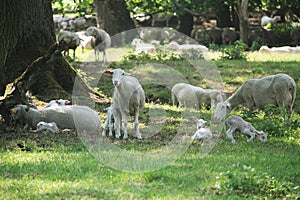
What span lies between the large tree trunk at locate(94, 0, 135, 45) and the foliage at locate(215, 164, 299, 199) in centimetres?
1614

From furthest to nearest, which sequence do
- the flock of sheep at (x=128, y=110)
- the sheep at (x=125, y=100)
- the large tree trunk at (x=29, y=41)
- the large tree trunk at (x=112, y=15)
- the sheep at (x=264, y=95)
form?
the large tree trunk at (x=112, y=15)
the large tree trunk at (x=29, y=41)
the sheep at (x=264, y=95)
the sheep at (x=125, y=100)
the flock of sheep at (x=128, y=110)

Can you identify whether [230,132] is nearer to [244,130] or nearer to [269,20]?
[244,130]

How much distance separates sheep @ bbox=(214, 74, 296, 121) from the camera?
11.0 meters

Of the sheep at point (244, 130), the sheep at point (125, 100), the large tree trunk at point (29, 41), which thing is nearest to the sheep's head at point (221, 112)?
the sheep at point (244, 130)

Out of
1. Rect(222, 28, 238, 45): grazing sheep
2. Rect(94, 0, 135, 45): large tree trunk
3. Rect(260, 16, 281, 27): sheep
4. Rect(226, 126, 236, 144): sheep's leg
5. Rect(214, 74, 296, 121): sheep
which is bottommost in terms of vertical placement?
Rect(222, 28, 238, 45): grazing sheep

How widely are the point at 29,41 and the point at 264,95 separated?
488cm

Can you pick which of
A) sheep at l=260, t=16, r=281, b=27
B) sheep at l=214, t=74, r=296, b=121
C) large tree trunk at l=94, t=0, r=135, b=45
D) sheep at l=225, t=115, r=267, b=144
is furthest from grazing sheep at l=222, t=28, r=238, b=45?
sheep at l=225, t=115, r=267, b=144

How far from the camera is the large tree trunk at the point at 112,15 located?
73.2ft

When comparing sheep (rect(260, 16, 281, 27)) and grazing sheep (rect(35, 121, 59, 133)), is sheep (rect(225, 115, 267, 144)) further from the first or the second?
sheep (rect(260, 16, 281, 27))

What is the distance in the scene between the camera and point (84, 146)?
9.08m

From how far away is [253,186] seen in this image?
658 cm

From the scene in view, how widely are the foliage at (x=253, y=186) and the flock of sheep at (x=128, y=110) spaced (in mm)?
2723

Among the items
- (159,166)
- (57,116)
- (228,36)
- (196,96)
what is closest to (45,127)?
(57,116)

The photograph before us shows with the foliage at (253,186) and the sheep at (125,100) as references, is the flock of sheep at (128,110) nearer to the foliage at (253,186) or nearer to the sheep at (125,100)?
the sheep at (125,100)
